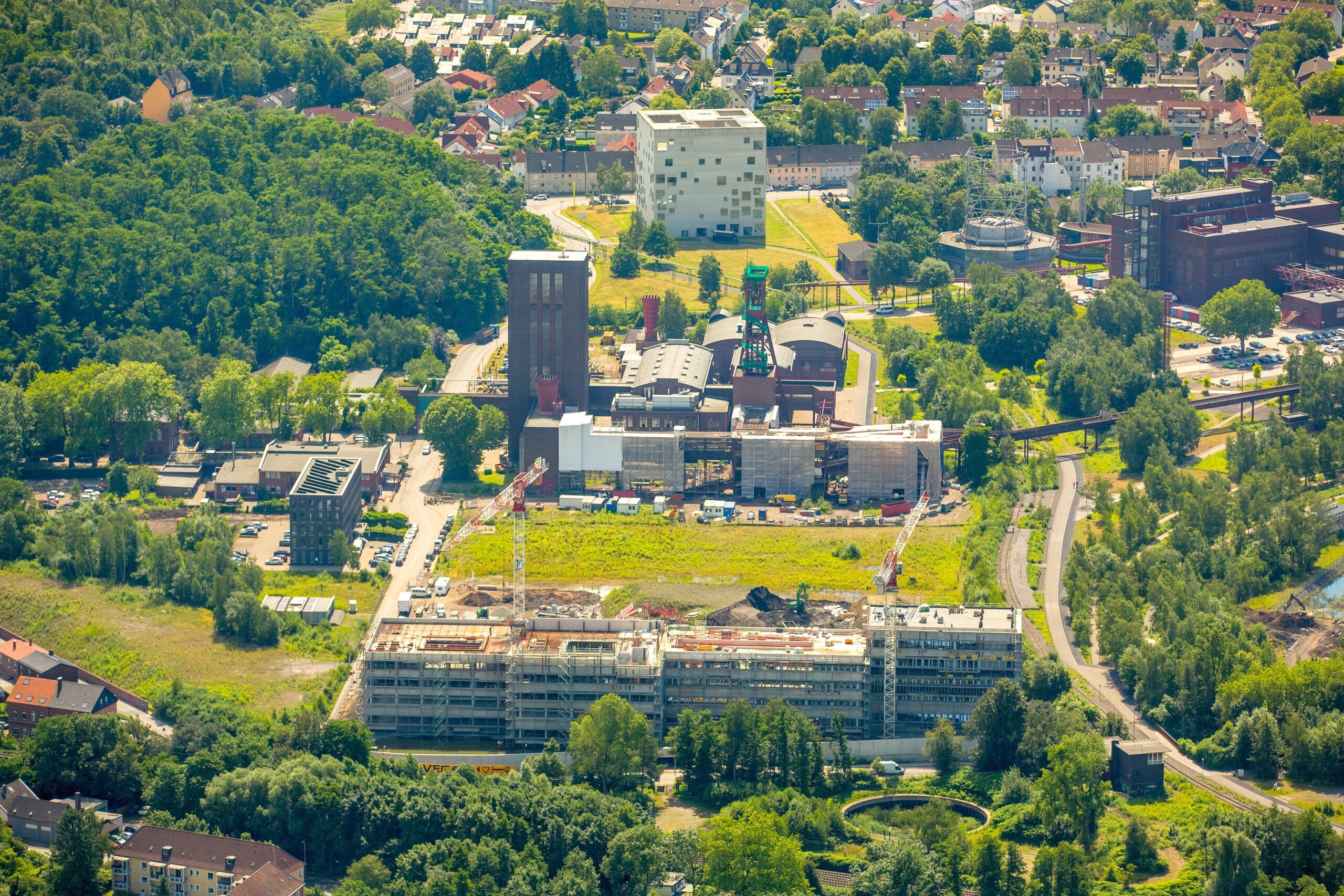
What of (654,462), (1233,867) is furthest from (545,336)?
(1233,867)

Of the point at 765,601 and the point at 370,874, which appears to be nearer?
the point at 370,874

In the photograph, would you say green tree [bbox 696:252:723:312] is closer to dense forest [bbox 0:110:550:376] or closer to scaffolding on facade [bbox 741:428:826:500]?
dense forest [bbox 0:110:550:376]

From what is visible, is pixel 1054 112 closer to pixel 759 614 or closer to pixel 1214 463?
pixel 1214 463

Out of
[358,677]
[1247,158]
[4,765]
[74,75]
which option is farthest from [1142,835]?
[74,75]

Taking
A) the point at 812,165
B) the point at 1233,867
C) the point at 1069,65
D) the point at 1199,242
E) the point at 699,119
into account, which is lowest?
the point at 1233,867

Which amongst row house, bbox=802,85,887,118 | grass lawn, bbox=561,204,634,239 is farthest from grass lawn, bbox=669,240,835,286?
row house, bbox=802,85,887,118

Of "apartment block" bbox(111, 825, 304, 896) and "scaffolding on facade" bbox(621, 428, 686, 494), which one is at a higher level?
"scaffolding on facade" bbox(621, 428, 686, 494)
